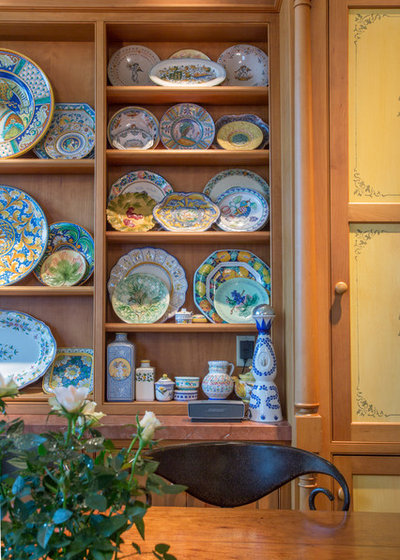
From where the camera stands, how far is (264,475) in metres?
1.47

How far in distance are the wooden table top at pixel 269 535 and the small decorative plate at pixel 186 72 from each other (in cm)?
184

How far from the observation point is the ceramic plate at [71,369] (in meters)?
2.48

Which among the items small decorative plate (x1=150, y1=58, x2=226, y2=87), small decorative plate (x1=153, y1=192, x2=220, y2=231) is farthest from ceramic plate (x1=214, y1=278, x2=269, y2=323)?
small decorative plate (x1=150, y1=58, x2=226, y2=87)

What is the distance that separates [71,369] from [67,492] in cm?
192

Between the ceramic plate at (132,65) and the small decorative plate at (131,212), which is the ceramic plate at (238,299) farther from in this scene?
the ceramic plate at (132,65)

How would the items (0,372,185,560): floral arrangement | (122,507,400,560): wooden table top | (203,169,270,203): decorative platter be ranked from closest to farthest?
(0,372,185,560): floral arrangement
(122,507,400,560): wooden table top
(203,169,270,203): decorative platter

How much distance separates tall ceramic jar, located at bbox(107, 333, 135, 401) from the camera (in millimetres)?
2355

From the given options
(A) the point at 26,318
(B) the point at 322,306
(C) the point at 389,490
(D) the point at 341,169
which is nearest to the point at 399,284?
(B) the point at 322,306

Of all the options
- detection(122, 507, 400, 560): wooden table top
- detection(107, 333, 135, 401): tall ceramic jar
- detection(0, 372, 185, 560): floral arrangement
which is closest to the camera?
detection(0, 372, 185, 560): floral arrangement

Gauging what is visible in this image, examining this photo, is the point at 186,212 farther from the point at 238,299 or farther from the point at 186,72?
Result: the point at 186,72

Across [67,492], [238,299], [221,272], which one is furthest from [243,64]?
[67,492]

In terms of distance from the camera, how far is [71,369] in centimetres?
251

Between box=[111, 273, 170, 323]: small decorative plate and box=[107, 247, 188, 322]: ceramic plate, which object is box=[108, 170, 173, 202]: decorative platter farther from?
Result: box=[111, 273, 170, 323]: small decorative plate

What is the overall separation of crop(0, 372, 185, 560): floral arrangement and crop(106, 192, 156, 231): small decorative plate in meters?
1.86
